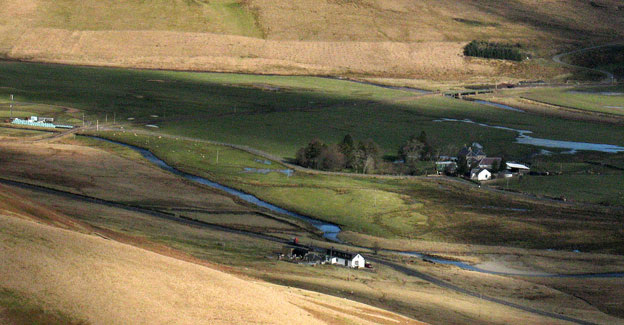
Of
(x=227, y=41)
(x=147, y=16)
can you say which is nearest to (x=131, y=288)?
(x=227, y=41)

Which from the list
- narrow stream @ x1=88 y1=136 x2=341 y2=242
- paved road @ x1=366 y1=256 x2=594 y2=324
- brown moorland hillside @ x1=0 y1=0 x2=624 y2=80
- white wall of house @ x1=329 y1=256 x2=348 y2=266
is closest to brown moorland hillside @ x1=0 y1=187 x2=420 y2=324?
paved road @ x1=366 y1=256 x2=594 y2=324

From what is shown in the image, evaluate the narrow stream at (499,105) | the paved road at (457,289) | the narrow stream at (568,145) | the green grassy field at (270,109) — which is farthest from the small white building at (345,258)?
the narrow stream at (499,105)

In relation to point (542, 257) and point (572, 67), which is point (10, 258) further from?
point (572, 67)

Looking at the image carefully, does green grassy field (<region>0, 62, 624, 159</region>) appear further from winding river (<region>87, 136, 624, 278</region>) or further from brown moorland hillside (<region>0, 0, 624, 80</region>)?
winding river (<region>87, 136, 624, 278</region>)

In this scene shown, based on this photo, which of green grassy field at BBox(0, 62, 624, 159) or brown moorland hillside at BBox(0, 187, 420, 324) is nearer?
brown moorland hillside at BBox(0, 187, 420, 324)

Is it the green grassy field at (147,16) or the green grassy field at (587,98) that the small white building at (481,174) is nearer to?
the green grassy field at (587,98)

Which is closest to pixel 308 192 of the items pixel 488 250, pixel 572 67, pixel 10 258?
pixel 488 250

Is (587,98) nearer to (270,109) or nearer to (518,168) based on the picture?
(270,109)
